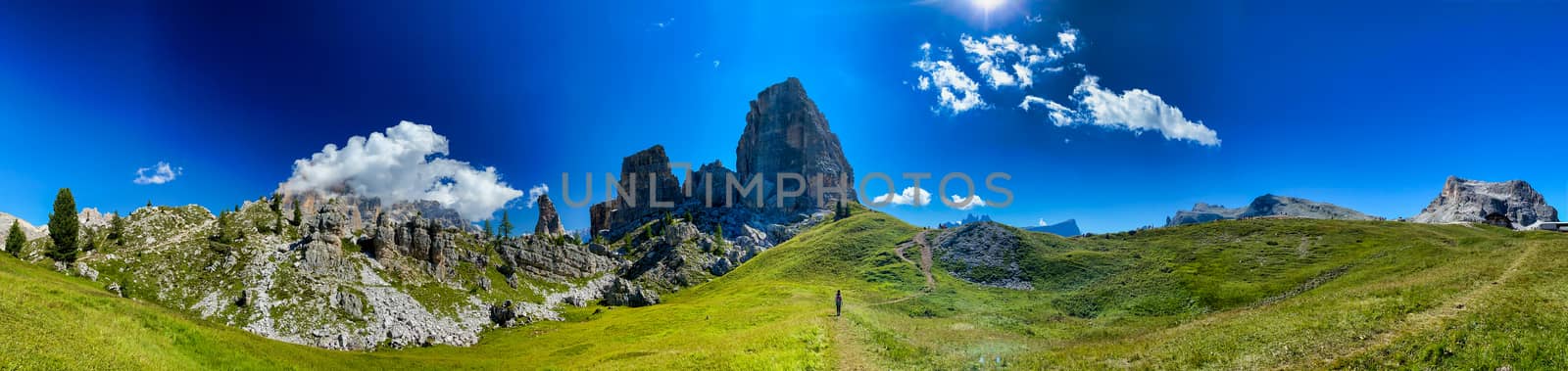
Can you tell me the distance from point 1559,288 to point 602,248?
617ft

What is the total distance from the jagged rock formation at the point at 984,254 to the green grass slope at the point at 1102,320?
273 centimetres

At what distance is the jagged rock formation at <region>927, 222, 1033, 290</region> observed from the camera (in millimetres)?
87250

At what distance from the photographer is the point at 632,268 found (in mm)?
178625

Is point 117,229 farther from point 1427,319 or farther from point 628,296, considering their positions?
point 1427,319

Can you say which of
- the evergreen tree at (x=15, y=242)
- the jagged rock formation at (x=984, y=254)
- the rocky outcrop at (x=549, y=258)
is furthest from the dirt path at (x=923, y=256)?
the evergreen tree at (x=15, y=242)

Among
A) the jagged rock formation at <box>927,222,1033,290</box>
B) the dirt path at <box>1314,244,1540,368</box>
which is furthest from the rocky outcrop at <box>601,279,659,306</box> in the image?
the dirt path at <box>1314,244,1540,368</box>

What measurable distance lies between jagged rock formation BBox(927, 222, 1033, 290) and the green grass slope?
8.95 ft

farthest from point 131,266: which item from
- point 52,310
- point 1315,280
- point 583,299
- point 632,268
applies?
point 1315,280

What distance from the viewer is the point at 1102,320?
51.9 meters

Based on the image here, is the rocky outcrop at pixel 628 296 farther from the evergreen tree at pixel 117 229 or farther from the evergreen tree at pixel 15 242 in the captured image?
the evergreen tree at pixel 15 242

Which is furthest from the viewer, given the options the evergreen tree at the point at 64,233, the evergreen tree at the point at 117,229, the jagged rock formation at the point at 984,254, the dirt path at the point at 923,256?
the dirt path at the point at 923,256

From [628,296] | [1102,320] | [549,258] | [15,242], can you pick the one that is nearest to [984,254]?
[1102,320]

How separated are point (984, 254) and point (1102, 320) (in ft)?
164

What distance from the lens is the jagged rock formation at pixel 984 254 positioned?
8725cm
